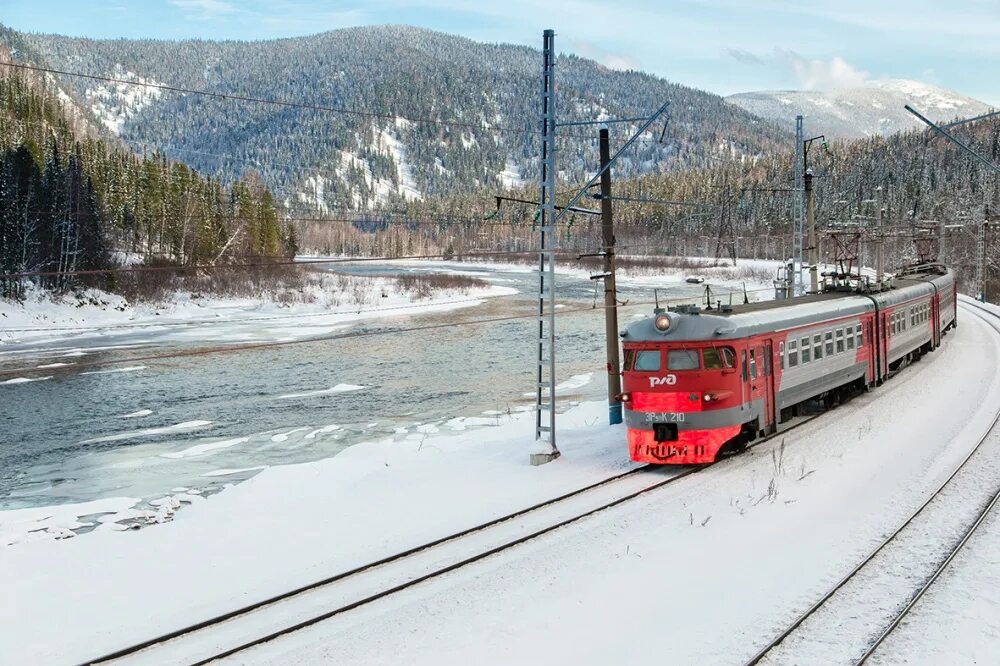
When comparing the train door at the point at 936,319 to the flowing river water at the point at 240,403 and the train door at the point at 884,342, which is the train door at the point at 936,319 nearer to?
the train door at the point at 884,342

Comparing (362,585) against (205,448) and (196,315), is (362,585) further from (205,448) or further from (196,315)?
(196,315)

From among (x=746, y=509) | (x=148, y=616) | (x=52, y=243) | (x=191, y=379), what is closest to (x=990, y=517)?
(x=746, y=509)

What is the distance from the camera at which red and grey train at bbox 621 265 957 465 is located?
17547mm

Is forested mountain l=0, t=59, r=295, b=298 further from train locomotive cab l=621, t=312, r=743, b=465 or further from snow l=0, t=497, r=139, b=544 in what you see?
train locomotive cab l=621, t=312, r=743, b=465

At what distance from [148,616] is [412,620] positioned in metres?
3.38

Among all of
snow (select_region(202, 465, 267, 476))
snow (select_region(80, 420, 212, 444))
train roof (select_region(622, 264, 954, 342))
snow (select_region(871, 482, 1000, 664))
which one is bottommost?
snow (select_region(202, 465, 267, 476))

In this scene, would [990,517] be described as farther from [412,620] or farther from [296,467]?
[296,467]

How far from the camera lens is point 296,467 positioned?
20875 mm

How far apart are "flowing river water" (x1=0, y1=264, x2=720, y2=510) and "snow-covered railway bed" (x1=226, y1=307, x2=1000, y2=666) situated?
7.87 meters

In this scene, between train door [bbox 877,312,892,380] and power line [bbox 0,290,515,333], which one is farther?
power line [bbox 0,290,515,333]

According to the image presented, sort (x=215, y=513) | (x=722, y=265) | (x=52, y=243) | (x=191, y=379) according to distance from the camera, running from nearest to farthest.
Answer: (x=215, y=513), (x=191, y=379), (x=52, y=243), (x=722, y=265)

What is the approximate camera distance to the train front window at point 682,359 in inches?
698

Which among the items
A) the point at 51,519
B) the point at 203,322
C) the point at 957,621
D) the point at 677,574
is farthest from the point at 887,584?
the point at 203,322

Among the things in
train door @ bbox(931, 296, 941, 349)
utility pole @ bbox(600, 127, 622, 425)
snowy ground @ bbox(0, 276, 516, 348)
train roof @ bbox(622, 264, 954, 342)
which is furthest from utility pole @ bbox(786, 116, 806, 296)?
snowy ground @ bbox(0, 276, 516, 348)
